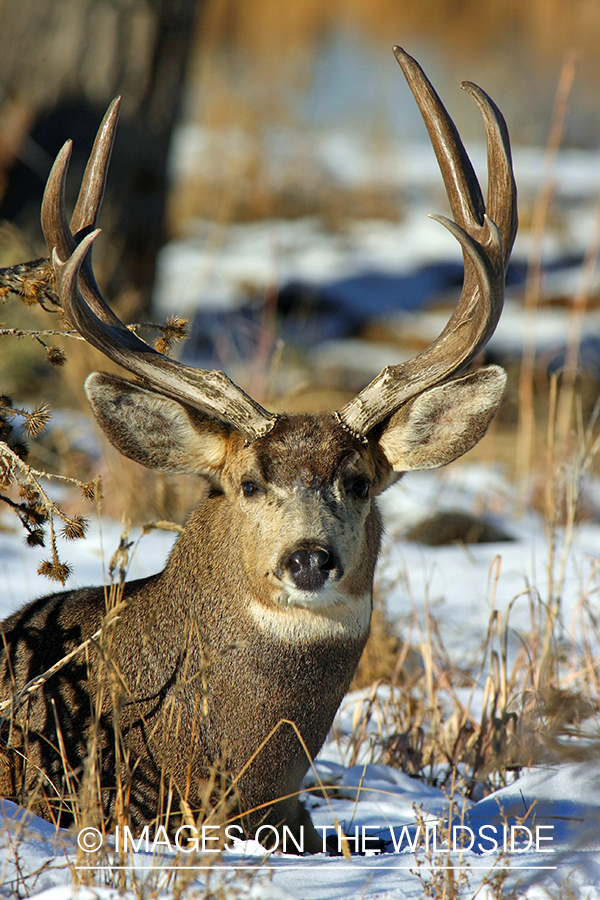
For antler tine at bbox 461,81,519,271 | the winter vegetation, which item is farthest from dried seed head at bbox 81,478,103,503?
antler tine at bbox 461,81,519,271

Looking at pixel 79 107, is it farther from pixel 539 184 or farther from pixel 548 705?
pixel 539 184

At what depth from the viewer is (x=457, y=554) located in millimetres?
7098

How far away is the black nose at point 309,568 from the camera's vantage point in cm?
333

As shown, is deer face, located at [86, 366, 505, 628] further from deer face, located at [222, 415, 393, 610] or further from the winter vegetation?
the winter vegetation

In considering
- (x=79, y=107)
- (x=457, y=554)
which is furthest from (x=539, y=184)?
(x=457, y=554)

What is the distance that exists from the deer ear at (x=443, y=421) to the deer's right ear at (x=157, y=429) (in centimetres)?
64

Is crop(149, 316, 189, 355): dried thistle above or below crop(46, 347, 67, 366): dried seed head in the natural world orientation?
above

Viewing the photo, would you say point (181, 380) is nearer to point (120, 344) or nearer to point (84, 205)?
point (120, 344)

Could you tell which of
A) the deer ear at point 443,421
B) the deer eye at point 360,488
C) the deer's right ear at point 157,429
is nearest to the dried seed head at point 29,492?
the deer's right ear at point 157,429

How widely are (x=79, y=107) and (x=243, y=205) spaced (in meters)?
9.08

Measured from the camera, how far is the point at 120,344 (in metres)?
3.67

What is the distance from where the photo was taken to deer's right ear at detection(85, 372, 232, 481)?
376cm

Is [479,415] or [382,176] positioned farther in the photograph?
[382,176]

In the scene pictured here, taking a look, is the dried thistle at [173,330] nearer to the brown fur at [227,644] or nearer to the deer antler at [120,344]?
the deer antler at [120,344]
